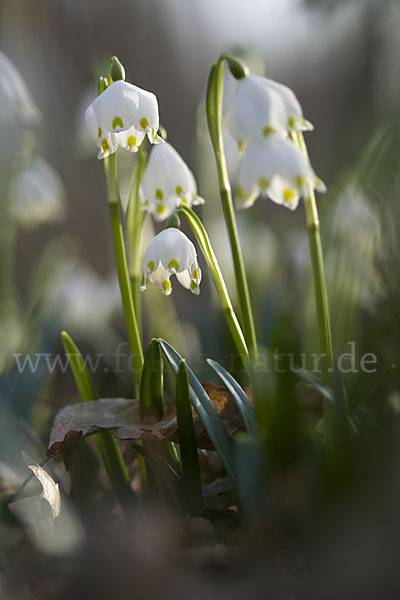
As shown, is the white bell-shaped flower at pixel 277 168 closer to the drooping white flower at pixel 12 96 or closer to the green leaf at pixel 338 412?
the green leaf at pixel 338 412

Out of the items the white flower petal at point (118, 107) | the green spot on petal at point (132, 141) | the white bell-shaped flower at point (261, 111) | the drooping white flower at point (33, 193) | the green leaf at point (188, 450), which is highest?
the drooping white flower at point (33, 193)

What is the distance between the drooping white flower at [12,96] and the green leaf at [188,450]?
1075 millimetres

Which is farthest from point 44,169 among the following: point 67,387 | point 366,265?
point 366,265

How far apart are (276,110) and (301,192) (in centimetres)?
13

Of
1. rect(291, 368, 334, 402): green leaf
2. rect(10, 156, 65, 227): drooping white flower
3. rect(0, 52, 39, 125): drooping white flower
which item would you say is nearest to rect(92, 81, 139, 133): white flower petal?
rect(291, 368, 334, 402): green leaf

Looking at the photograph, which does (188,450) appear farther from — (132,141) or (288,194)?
(132,141)

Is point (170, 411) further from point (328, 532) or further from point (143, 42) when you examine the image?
point (143, 42)

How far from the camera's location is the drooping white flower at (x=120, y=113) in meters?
1.00

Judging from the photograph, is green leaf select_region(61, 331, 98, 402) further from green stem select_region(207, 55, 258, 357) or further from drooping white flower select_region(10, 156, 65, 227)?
drooping white flower select_region(10, 156, 65, 227)

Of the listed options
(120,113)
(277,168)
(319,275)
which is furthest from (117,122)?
(319,275)

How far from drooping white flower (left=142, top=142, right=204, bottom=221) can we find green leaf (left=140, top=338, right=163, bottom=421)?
0.31 m

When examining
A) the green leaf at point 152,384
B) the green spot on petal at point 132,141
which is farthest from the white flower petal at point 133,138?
the green leaf at point 152,384

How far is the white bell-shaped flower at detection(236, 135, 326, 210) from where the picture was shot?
2.88 feet

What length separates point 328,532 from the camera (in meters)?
0.71
